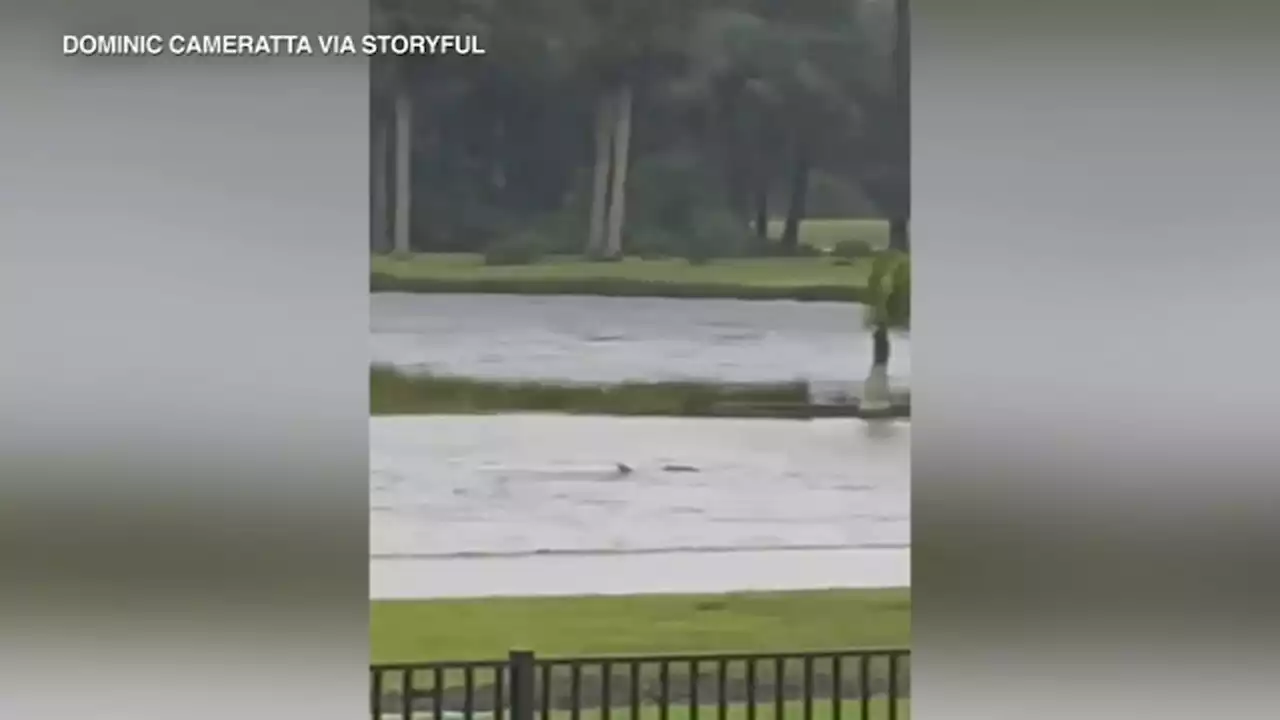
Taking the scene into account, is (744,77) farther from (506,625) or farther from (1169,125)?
(506,625)

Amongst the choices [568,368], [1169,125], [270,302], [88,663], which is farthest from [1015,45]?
[88,663]

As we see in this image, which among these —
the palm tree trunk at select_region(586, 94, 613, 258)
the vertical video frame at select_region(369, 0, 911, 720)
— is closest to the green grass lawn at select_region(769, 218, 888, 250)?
the vertical video frame at select_region(369, 0, 911, 720)

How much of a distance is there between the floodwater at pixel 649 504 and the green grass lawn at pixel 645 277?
0.20 m

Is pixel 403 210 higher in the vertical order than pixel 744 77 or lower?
lower

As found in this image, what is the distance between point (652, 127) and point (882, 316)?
0.42 meters

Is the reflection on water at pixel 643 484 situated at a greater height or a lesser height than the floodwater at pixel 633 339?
lesser

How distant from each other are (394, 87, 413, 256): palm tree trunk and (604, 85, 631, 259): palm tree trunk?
0.27 meters

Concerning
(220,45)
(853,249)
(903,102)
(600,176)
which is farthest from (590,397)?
(220,45)

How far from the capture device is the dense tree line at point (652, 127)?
1.87 m

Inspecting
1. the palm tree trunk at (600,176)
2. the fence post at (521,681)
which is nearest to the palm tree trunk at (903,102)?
the palm tree trunk at (600,176)

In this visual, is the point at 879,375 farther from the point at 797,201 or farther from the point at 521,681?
the point at 521,681

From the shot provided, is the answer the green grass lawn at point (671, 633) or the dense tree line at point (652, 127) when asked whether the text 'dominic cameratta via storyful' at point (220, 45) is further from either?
the green grass lawn at point (671, 633)

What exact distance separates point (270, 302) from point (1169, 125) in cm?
109

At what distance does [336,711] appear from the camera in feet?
5.23
